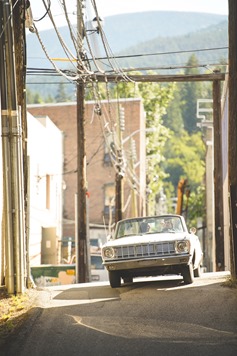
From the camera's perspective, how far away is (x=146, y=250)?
Answer: 64.3 feet

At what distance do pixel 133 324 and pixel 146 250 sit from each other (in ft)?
17.3

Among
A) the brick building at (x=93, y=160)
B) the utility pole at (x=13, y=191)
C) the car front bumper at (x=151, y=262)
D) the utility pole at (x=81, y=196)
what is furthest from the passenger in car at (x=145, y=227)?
the brick building at (x=93, y=160)

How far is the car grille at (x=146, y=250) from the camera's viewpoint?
64.2ft

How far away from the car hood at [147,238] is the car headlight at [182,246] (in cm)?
12

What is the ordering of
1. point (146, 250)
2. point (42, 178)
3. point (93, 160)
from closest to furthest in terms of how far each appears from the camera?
point (146, 250), point (42, 178), point (93, 160)

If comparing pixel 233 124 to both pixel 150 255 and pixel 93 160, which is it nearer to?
pixel 150 255

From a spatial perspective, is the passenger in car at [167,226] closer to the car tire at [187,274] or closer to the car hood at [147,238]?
the car hood at [147,238]

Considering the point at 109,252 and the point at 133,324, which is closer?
the point at 133,324

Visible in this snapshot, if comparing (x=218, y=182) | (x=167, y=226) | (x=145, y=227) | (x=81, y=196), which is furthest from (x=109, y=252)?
(x=218, y=182)

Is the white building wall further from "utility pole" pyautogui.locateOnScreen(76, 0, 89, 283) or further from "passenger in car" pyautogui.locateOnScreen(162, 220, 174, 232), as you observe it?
"passenger in car" pyautogui.locateOnScreen(162, 220, 174, 232)

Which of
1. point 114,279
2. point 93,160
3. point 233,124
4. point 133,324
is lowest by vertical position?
point 133,324

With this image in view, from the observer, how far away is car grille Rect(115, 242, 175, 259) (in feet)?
64.2

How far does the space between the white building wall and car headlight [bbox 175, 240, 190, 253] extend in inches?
788

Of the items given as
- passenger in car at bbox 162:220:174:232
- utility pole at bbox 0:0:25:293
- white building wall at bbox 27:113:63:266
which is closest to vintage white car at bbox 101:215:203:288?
passenger in car at bbox 162:220:174:232
